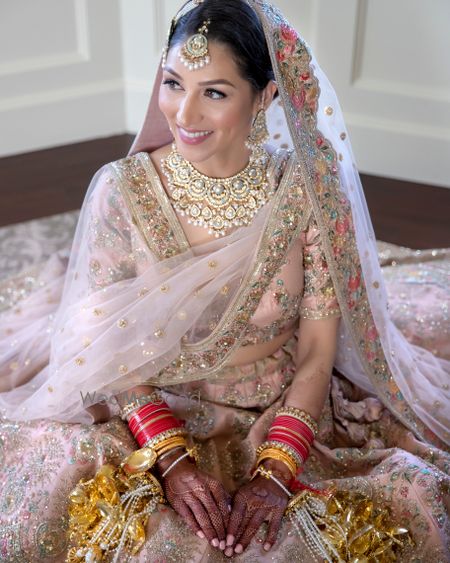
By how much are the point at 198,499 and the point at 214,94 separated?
0.82m

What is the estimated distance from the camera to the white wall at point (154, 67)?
12.3ft

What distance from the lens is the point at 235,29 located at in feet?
5.66

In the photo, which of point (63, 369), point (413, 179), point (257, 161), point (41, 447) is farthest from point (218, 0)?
point (413, 179)

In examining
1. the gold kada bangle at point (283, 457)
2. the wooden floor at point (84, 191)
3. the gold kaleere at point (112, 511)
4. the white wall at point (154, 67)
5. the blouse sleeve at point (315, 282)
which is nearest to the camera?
the gold kaleere at point (112, 511)

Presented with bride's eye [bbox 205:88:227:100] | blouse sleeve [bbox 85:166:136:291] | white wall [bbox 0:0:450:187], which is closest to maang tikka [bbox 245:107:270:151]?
bride's eye [bbox 205:88:227:100]

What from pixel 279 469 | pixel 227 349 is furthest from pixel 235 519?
pixel 227 349

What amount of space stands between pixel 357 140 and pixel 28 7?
1649 millimetres

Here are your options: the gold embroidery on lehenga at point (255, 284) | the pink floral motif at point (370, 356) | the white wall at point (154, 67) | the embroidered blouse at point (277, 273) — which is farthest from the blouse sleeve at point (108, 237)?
the white wall at point (154, 67)

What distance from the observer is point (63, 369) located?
193 cm

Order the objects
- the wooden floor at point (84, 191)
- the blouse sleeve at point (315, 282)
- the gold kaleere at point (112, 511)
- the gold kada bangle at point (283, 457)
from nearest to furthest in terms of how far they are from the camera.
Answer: the gold kaleere at point (112, 511) → the gold kada bangle at point (283, 457) → the blouse sleeve at point (315, 282) → the wooden floor at point (84, 191)

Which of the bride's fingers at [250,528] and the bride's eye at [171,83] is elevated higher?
the bride's eye at [171,83]

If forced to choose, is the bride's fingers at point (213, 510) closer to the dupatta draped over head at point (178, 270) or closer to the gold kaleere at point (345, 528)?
the gold kaleere at point (345, 528)

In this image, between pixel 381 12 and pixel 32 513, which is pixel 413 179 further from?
pixel 32 513

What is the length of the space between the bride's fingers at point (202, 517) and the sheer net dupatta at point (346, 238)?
20.6 inches
